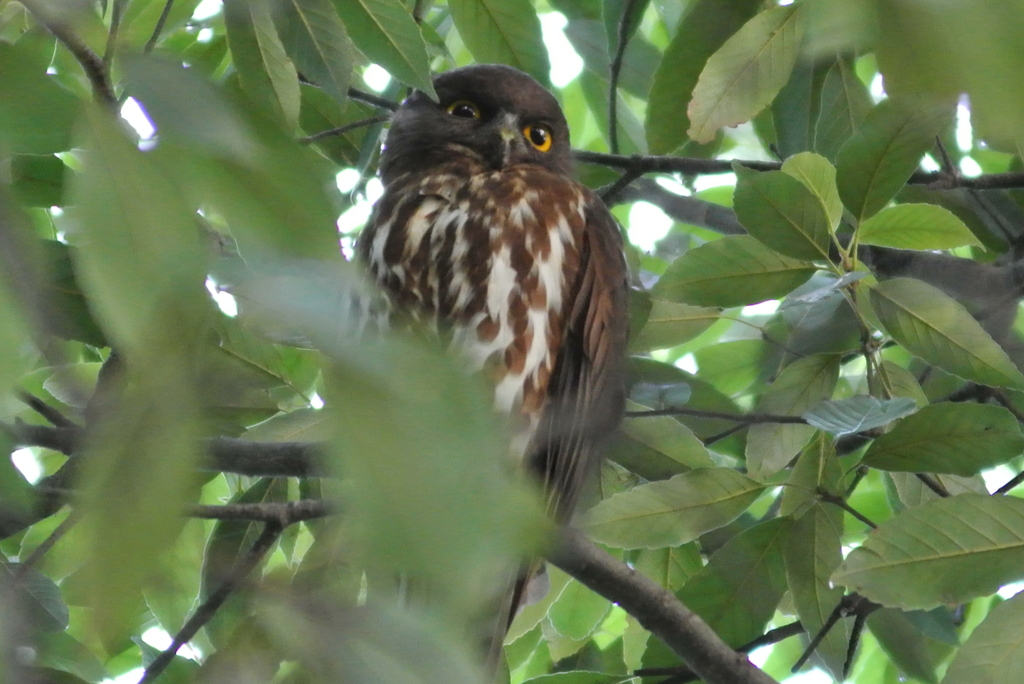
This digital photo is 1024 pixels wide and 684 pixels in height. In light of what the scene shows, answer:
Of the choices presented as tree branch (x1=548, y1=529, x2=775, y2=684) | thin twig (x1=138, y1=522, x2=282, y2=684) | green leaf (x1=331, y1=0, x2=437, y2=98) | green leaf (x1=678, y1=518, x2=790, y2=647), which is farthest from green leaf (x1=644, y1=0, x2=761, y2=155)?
thin twig (x1=138, y1=522, x2=282, y2=684)

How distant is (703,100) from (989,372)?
771 mm

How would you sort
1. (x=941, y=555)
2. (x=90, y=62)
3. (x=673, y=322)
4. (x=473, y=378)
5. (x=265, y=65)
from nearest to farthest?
(x=473, y=378) < (x=90, y=62) < (x=941, y=555) < (x=265, y=65) < (x=673, y=322)

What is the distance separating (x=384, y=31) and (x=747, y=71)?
79 cm

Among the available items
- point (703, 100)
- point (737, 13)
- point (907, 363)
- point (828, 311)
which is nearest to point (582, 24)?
point (737, 13)

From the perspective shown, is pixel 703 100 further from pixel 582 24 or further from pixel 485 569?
pixel 485 569

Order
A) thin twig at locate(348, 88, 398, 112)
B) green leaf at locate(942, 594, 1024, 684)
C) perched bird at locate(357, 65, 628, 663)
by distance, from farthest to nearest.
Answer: thin twig at locate(348, 88, 398, 112) → perched bird at locate(357, 65, 628, 663) → green leaf at locate(942, 594, 1024, 684)

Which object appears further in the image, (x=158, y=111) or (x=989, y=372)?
(x=989, y=372)

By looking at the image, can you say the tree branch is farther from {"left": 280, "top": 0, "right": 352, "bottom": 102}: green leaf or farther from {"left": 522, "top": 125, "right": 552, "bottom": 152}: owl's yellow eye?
{"left": 522, "top": 125, "right": 552, "bottom": 152}: owl's yellow eye

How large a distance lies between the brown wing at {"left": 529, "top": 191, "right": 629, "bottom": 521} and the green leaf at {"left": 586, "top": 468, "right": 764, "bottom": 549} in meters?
0.42

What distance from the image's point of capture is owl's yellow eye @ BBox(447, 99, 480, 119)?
3.23 metres

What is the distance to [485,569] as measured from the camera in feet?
1.63

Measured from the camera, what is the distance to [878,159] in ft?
6.80

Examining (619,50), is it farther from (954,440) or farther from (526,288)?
(954,440)

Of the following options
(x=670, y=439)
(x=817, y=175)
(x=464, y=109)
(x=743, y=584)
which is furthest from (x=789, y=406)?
(x=464, y=109)
